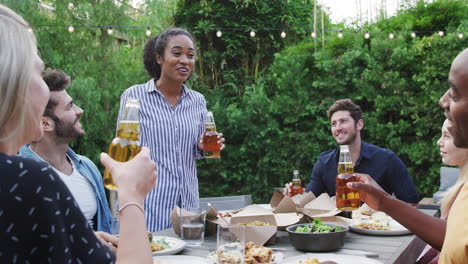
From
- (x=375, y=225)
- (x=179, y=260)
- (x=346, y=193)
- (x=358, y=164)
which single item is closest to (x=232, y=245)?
(x=179, y=260)

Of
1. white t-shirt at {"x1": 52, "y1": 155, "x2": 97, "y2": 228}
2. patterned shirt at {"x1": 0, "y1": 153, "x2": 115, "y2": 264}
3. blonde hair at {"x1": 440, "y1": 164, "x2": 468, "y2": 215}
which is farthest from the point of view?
white t-shirt at {"x1": 52, "y1": 155, "x2": 97, "y2": 228}

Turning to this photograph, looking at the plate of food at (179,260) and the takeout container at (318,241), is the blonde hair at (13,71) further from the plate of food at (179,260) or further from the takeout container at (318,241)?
the takeout container at (318,241)

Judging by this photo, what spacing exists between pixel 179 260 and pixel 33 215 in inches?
35.7

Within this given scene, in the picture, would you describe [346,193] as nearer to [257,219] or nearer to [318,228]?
[318,228]

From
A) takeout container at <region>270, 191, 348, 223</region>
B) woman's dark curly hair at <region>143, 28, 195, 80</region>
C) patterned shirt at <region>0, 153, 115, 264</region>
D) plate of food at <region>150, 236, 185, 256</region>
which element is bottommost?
plate of food at <region>150, 236, 185, 256</region>

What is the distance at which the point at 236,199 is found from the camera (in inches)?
131

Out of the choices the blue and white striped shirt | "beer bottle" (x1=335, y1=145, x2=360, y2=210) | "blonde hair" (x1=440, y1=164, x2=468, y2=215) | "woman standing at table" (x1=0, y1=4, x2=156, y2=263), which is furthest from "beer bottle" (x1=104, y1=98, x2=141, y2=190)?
"blonde hair" (x1=440, y1=164, x2=468, y2=215)

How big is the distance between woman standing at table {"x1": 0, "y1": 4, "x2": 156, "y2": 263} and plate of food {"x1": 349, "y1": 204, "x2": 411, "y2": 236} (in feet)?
4.70

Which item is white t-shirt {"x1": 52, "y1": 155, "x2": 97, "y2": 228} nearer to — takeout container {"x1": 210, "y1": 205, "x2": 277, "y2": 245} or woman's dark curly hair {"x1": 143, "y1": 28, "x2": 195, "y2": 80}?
takeout container {"x1": 210, "y1": 205, "x2": 277, "y2": 245}

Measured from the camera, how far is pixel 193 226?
1984 millimetres

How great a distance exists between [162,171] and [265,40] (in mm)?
4466

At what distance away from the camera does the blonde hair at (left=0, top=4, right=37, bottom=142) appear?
0.91 m

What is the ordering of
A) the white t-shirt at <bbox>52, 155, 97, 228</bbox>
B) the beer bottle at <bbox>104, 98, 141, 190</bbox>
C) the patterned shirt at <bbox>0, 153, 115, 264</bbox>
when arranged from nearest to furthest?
the patterned shirt at <bbox>0, 153, 115, 264</bbox> < the beer bottle at <bbox>104, 98, 141, 190</bbox> < the white t-shirt at <bbox>52, 155, 97, 228</bbox>

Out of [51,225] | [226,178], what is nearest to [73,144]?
[226,178]
